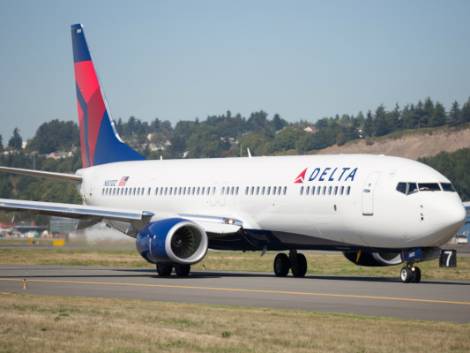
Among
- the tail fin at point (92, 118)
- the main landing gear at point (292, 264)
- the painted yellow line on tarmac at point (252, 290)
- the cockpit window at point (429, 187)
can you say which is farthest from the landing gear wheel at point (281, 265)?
the tail fin at point (92, 118)

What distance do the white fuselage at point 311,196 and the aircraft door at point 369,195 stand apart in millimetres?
29

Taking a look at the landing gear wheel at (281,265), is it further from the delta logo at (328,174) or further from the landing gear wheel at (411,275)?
the landing gear wheel at (411,275)

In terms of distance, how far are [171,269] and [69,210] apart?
391 cm

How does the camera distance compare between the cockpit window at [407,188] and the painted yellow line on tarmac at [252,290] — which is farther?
the cockpit window at [407,188]

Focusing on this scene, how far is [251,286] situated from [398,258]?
279 inches

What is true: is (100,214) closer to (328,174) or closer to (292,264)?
(292,264)

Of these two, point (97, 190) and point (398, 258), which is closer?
point (398, 258)

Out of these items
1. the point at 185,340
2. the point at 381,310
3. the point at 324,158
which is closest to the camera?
the point at 185,340

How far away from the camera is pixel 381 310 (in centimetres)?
2227

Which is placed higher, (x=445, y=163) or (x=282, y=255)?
(x=445, y=163)

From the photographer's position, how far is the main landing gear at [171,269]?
1395 inches

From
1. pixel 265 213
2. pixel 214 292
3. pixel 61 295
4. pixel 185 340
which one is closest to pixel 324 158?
pixel 265 213

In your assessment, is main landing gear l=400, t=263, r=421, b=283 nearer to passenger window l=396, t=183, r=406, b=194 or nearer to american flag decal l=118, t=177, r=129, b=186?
passenger window l=396, t=183, r=406, b=194

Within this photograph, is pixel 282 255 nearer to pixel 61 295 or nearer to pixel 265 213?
pixel 265 213
